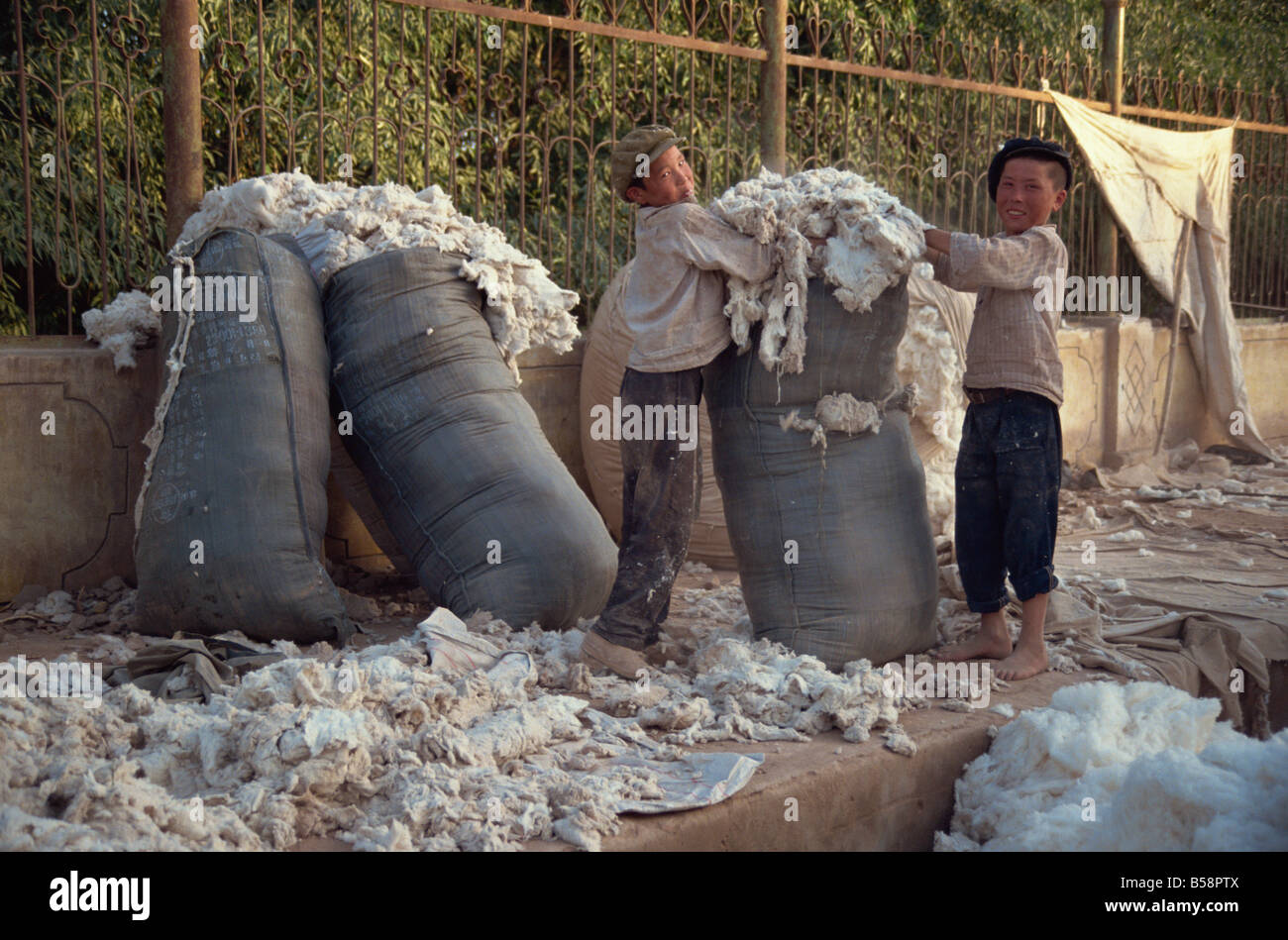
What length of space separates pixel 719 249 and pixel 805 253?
26 cm

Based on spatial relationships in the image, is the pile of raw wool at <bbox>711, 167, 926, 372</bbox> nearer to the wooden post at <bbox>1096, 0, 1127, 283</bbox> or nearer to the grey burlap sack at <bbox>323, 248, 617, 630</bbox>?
the grey burlap sack at <bbox>323, 248, 617, 630</bbox>

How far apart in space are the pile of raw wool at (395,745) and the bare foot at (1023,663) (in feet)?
1.50

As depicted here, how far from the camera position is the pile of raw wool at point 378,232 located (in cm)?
457

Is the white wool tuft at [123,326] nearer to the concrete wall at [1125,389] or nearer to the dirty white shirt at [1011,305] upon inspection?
the dirty white shirt at [1011,305]

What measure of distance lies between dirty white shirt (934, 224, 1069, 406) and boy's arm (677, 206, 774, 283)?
52 cm

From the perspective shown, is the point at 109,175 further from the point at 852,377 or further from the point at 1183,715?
the point at 1183,715

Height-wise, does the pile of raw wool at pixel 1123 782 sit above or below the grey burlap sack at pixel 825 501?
below

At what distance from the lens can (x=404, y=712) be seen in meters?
2.98

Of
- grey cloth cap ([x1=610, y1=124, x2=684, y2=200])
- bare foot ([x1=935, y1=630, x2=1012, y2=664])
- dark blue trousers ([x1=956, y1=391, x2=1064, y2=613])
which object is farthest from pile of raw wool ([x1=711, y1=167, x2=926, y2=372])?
bare foot ([x1=935, y1=630, x2=1012, y2=664])

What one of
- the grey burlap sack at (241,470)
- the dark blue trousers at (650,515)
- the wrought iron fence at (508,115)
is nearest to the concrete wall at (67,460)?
the wrought iron fence at (508,115)

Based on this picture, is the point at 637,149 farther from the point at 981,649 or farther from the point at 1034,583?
the point at 981,649

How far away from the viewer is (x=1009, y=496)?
3703mm

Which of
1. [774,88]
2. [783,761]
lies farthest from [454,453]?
[774,88]
